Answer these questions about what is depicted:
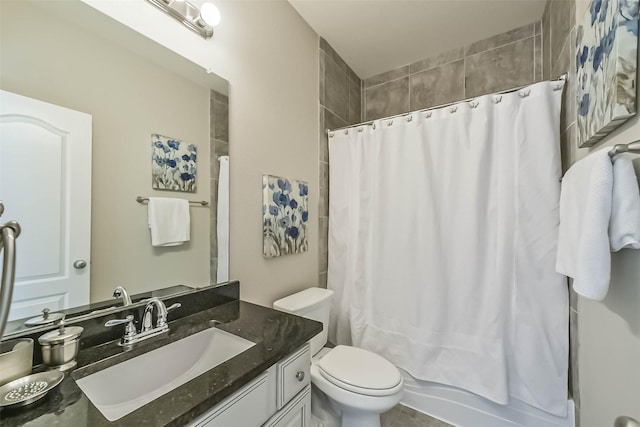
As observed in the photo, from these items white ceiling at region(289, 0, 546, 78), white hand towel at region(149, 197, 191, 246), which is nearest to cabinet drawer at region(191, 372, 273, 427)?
white hand towel at region(149, 197, 191, 246)

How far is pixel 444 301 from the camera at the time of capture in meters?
1.54

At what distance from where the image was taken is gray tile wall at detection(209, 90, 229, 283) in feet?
3.87

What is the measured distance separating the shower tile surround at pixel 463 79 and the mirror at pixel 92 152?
3.55ft

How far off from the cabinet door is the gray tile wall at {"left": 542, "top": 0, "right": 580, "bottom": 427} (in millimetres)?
1313

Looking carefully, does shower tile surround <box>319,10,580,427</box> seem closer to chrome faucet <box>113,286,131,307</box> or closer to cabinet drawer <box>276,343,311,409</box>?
cabinet drawer <box>276,343,311,409</box>

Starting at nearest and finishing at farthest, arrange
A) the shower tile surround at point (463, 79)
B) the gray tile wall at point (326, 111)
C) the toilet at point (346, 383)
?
the toilet at point (346, 383) → the shower tile surround at point (463, 79) → the gray tile wall at point (326, 111)

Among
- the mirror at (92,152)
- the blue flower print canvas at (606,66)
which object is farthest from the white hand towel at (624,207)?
the mirror at (92,152)

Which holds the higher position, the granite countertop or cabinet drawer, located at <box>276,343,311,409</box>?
the granite countertop

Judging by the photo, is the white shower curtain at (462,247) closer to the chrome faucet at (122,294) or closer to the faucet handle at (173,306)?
the faucet handle at (173,306)

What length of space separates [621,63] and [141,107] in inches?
61.3

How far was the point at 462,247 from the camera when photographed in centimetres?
149

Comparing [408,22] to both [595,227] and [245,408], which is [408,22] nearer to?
[595,227]

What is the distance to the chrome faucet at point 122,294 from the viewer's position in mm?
881

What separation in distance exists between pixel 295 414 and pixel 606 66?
154 cm
